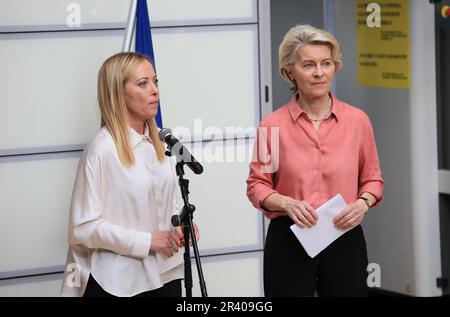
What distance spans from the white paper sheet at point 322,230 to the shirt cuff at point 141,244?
A: 2.00 feet

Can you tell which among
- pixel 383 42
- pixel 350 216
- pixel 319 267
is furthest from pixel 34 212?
pixel 383 42

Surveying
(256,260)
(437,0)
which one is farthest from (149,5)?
(437,0)

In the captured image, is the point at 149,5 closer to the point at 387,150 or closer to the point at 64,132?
the point at 64,132

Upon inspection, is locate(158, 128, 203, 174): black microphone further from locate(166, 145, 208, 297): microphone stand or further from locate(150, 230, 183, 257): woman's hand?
locate(150, 230, 183, 257): woman's hand

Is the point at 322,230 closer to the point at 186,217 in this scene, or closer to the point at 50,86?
the point at 186,217

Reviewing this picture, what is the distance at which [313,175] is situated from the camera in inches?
135

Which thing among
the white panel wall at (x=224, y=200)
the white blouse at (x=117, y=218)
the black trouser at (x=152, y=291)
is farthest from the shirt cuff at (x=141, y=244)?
the white panel wall at (x=224, y=200)

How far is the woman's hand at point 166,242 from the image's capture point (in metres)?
3.61

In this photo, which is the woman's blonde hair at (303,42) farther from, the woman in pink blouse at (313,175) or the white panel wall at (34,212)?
the white panel wall at (34,212)

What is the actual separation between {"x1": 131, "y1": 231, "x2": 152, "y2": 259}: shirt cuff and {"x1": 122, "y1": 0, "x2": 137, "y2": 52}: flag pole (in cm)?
128

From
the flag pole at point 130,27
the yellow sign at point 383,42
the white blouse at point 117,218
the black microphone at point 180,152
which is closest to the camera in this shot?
A: the black microphone at point 180,152

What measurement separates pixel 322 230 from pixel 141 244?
74 centimetres

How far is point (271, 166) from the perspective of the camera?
3.50 metres
